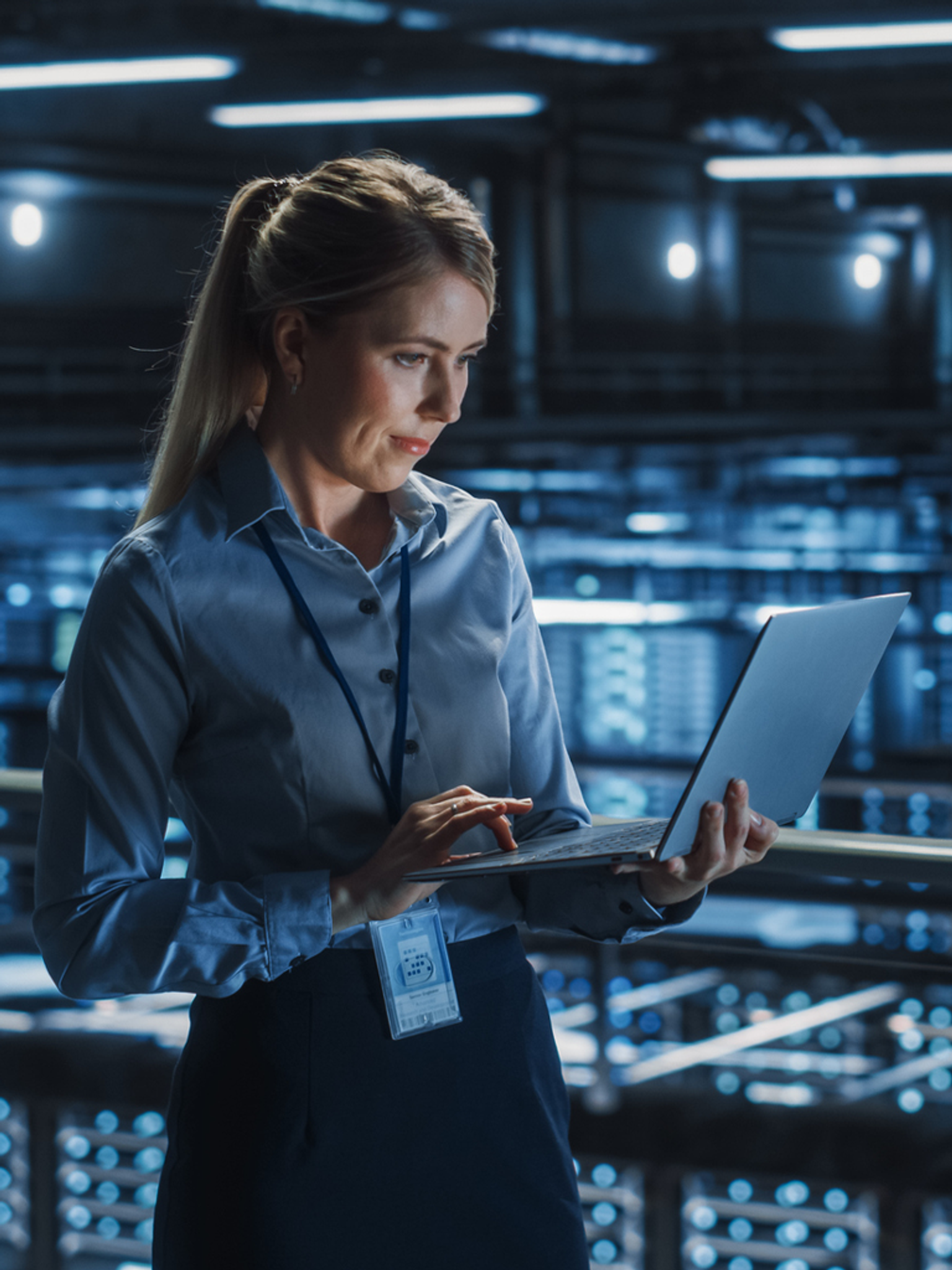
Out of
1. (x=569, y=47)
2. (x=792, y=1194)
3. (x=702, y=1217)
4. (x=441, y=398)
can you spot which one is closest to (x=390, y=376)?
(x=441, y=398)

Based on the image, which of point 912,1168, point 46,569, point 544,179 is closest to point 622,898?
point 912,1168

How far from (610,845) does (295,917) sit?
0.13 metres

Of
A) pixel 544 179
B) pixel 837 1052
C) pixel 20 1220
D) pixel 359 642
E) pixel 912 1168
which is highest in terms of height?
pixel 544 179

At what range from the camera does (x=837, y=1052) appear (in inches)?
166

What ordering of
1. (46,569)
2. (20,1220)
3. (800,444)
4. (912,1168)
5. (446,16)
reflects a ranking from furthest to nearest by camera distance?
1. (800,444)
2. (446,16)
3. (46,569)
4. (912,1168)
5. (20,1220)

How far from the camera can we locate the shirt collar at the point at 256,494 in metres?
0.58

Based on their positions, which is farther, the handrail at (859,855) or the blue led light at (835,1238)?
the blue led light at (835,1238)

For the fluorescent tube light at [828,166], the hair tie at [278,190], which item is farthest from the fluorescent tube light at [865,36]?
the hair tie at [278,190]

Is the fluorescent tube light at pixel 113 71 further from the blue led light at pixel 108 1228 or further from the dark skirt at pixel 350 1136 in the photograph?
the dark skirt at pixel 350 1136

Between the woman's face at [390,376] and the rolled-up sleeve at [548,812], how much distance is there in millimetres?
82

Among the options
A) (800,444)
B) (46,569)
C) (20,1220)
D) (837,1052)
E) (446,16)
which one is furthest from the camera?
(800,444)

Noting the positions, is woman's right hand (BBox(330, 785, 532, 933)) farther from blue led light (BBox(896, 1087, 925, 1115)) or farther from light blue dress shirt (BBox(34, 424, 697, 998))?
blue led light (BBox(896, 1087, 925, 1115))

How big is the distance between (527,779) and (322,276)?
26 cm

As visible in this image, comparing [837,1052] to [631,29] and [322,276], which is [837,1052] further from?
[631,29]
